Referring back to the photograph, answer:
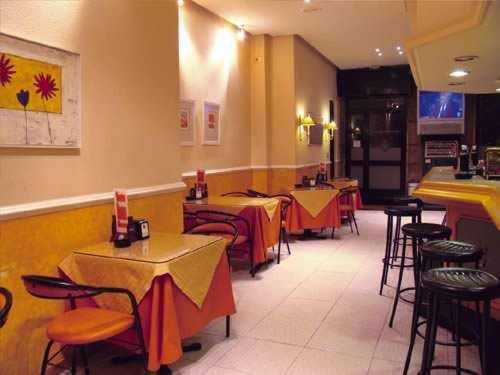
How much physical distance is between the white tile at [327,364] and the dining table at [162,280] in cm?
63

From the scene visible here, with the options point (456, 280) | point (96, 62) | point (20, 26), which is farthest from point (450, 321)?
point (20, 26)

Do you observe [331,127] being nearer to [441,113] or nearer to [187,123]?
[441,113]

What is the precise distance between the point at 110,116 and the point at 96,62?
371 mm

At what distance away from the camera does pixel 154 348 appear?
2.41 meters

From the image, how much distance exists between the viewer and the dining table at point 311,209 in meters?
6.47

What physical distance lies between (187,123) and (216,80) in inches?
43.0

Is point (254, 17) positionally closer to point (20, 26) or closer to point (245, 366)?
point (20, 26)

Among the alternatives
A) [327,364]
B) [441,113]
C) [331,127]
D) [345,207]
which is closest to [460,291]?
[327,364]

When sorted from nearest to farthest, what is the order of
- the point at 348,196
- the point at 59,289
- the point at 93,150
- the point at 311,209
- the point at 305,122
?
the point at 59,289 < the point at 93,150 < the point at 311,209 < the point at 348,196 < the point at 305,122

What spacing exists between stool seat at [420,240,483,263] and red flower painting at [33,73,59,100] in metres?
2.48

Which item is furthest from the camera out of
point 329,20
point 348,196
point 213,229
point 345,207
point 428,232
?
point 348,196

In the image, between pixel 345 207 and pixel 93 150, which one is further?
pixel 345 207

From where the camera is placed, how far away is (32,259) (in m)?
2.60

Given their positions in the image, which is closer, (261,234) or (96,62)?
(96,62)
